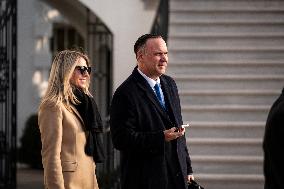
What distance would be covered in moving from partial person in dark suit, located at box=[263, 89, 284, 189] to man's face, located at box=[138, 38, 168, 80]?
1736mm

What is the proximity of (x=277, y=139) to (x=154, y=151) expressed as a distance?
1688 mm

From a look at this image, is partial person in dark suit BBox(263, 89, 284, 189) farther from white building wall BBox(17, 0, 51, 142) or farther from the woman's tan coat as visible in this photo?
white building wall BBox(17, 0, 51, 142)

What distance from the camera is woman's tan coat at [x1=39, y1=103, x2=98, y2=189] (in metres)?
4.79

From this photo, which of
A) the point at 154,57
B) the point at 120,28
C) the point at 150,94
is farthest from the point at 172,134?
the point at 120,28

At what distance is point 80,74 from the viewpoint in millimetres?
5078

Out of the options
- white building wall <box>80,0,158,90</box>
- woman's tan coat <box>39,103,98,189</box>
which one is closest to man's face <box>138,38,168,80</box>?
woman's tan coat <box>39,103,98,189</box>

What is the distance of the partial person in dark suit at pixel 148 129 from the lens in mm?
4938

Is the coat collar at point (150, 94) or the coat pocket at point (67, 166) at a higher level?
the coat collar at point (150, 94)

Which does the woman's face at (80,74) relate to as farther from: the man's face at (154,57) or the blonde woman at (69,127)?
the man's face at (154,57)

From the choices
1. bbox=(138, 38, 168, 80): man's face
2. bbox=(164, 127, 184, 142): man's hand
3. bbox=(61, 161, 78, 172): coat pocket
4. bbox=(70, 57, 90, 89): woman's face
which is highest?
bbox=(138, 38, 168, 80): man's face

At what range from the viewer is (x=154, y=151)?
16.2 ft

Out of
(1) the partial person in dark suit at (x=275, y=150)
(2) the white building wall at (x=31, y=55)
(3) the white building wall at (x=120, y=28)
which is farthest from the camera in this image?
(2) the white building wall at (x=31, y=55)

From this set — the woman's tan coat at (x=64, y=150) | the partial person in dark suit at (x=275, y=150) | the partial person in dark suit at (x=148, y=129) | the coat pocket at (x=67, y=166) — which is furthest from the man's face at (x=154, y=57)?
the partial person in dark suit at (x=275, y=150)

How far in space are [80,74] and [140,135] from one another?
567 millimetres
